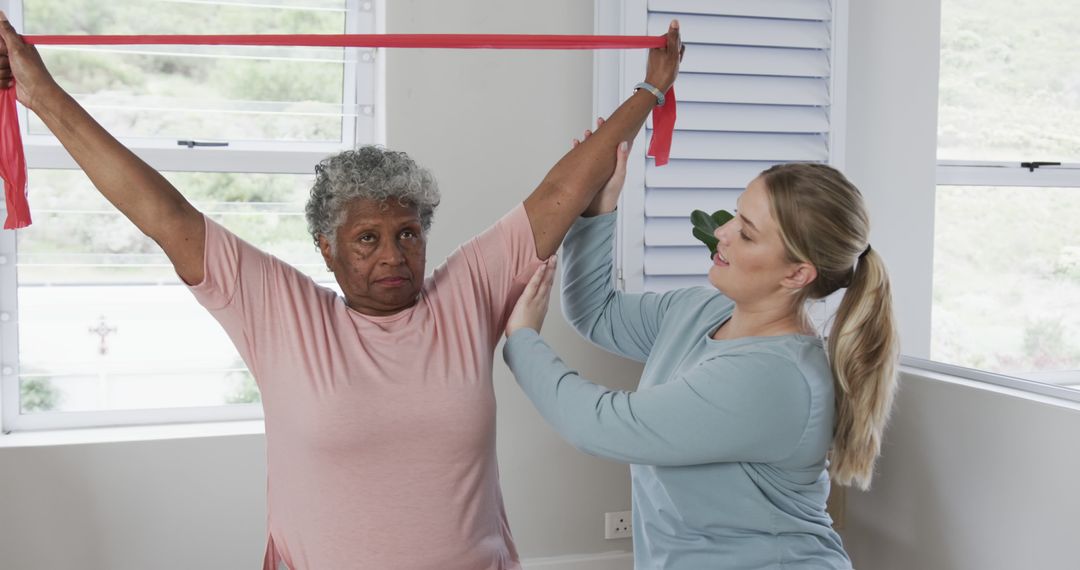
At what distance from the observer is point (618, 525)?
8.92 feet

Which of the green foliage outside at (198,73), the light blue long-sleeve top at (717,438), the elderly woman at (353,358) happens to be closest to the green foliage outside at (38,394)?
the green foliage outside at (198,73)

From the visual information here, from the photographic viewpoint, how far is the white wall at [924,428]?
1867 millimetres

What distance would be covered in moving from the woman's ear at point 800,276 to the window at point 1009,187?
57.6 inches

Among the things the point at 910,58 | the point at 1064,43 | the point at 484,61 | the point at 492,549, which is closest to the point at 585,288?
the point at 492,549

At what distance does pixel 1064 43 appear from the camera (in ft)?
9.16

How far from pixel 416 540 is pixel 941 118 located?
2157 mm

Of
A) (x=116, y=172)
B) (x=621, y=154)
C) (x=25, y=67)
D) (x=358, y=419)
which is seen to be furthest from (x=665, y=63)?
(x=25, y=67)

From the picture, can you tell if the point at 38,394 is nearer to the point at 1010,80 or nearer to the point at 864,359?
the point at 864,359

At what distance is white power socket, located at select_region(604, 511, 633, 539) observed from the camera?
2717mm

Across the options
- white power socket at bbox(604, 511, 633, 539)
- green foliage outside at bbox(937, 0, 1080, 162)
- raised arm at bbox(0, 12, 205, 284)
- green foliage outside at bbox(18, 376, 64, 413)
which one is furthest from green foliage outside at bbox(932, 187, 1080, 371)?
green foliage outside at bbox(18, 376, 64, 413)

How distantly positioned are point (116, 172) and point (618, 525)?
182 cm

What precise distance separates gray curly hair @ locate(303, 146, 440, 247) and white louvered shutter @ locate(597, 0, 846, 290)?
1.00 m

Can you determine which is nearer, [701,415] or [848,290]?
[701,415]

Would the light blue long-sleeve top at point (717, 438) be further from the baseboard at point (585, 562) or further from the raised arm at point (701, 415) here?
the baseboard at point (585, 562)
